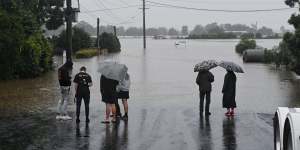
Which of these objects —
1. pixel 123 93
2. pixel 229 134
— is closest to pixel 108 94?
pixel 123 93

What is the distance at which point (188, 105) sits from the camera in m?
19.4

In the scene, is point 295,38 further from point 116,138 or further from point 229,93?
point 116,138

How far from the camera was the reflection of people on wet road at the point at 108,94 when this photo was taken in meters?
15.1

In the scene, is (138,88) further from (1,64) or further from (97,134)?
(97,134)

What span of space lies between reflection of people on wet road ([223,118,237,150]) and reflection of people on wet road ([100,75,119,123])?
2.84 m

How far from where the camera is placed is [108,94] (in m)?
15.2

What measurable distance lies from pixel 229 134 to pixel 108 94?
11.0 feet

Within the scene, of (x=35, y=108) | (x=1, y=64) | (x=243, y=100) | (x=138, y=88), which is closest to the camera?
(x=35, y=108)

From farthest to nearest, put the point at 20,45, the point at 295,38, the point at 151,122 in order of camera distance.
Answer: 1. the point at 295,38
2. the point at 20,45
3. the point at 151,122

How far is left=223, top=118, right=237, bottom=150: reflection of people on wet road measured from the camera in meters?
12.1

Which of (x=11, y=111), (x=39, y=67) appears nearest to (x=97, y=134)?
(x=11, y=111)

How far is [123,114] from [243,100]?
5.88 meters

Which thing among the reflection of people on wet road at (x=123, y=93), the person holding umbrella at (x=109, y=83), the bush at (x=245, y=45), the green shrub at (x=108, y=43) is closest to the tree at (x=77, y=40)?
the green shrub at (x=108, y=43)

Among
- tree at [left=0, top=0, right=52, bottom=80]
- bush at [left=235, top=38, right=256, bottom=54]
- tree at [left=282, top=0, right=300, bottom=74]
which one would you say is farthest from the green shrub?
tree at [left=282, top=0, right=300, bottom=74]
